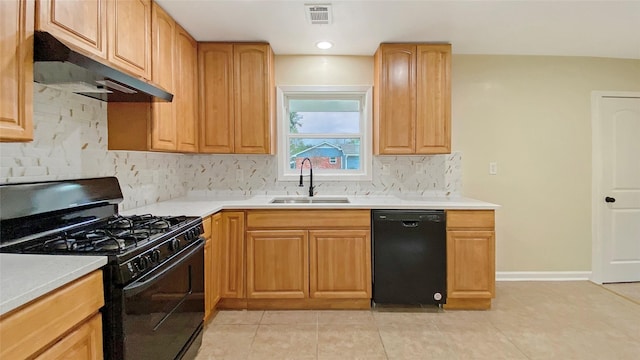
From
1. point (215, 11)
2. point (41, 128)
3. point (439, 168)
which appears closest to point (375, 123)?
point (439, 168)

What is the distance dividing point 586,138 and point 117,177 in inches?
170

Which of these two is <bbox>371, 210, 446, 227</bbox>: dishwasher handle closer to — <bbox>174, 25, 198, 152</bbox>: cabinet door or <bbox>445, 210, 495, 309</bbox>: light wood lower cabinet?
<bbox>445, 210, 495, 309</bbox>: light wood lower cabinet

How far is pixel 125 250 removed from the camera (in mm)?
1363

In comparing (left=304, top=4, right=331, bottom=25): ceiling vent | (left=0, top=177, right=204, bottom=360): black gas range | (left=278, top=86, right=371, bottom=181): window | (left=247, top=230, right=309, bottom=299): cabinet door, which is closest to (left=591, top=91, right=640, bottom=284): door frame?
(left=278, top=86, right=371, bottom=181): window

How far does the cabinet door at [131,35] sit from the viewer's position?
1845 millimetres

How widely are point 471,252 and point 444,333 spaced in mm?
691

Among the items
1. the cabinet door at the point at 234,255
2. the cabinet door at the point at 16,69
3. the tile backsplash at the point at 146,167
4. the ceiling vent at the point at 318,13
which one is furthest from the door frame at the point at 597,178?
the cabinet door at the point at 16,69

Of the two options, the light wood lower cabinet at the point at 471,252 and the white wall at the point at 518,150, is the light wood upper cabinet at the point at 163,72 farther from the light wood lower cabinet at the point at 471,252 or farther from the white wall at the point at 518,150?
the light wood lower cabinet at the point at 471,252

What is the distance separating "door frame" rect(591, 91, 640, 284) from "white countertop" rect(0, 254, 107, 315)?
4.26 metres

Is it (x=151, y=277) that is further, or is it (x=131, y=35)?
(x=131, y=35)

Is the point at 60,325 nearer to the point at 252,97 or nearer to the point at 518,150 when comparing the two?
the point at 252,97

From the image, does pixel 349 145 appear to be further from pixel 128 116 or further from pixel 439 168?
pixel 128 116

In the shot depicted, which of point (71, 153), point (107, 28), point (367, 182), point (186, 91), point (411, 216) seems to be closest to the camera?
point (107, 28)

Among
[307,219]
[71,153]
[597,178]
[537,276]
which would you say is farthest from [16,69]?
[597,178]
